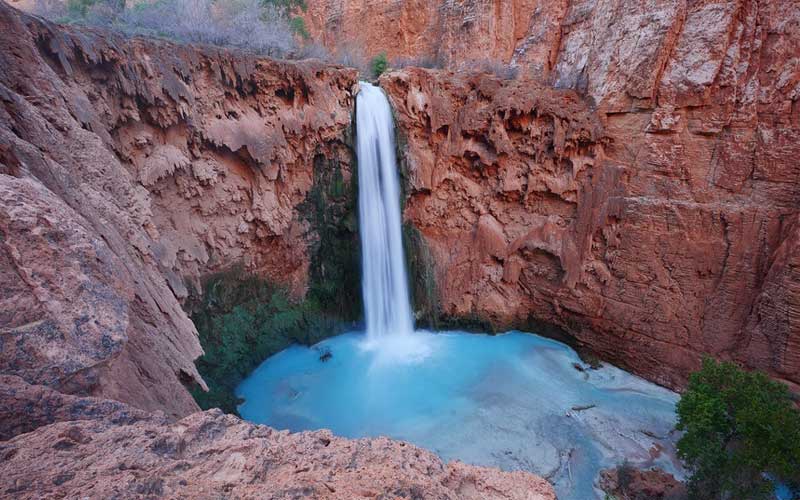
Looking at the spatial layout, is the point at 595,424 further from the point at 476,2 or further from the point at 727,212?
the point at 476,2

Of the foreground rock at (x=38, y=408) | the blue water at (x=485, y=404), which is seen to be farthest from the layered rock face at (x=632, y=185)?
the foreground rock at (x=38, y=408)

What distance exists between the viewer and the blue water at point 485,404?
7082mm

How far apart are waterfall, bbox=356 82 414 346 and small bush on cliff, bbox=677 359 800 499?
702 cm

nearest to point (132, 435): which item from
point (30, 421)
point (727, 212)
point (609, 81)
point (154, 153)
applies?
point (30, 421)

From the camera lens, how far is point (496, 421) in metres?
7.78

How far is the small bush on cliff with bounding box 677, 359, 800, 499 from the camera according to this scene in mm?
4898

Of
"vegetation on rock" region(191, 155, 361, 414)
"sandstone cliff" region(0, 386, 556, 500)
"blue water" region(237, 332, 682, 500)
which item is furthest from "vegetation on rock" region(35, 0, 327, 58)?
"sandstone cliff" region(0, 386, 556, 500)

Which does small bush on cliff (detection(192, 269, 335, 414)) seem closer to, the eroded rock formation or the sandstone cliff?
the eroded rock formation

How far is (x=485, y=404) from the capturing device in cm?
829

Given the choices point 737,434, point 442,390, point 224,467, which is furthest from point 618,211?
point 224,467

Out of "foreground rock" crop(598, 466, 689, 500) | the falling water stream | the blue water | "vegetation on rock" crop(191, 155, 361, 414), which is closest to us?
"foreground rock" crop(598, 466, 689, 500)

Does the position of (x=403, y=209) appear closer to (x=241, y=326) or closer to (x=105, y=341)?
(x=241, y=326)

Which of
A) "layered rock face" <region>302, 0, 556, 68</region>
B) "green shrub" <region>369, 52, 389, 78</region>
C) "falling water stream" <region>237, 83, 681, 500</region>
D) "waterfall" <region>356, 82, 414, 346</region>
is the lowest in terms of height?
"falling water stream" <region>237, 83, 681, 500</region>

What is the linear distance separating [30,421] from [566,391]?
9401 mm
